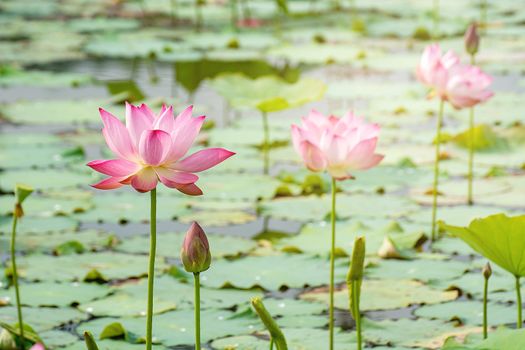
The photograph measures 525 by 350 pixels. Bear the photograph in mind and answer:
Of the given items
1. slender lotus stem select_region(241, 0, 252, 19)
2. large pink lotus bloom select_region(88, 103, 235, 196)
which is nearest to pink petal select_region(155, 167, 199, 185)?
large pink lotus bloom select_region(88, 103, 235, 196)

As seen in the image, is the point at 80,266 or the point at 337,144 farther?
the point at 80,266

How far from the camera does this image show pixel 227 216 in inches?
124

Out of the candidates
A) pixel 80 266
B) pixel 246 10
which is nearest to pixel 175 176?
pixel 80 266

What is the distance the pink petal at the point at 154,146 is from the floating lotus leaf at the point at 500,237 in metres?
0.52

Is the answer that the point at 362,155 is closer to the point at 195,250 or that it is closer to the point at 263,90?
the point at 195,250

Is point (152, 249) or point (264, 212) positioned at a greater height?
point (152, 249)

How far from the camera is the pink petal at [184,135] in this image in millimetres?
1614

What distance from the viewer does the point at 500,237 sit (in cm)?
185

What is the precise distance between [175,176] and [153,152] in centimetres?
6

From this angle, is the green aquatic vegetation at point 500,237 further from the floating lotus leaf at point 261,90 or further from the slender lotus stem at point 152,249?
the floating lotus leaf at point 261,90

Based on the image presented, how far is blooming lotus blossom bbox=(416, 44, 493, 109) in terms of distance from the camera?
2707mm

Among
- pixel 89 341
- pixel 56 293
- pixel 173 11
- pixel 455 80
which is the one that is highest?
Result: pixel 455 80

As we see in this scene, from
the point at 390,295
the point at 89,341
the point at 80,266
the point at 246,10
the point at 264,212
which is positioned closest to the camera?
the point at 89,341

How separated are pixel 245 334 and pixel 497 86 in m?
2.94
